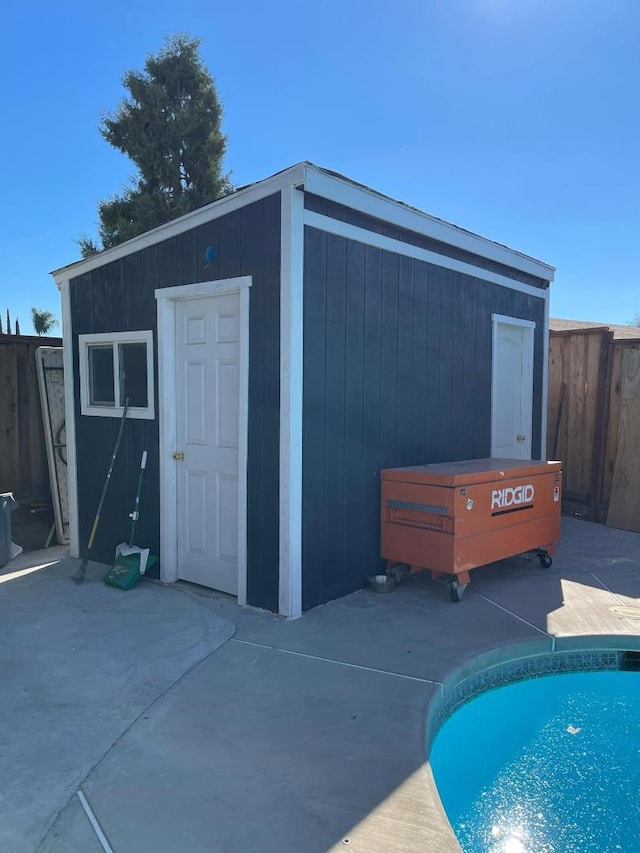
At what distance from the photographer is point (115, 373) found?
4.65m

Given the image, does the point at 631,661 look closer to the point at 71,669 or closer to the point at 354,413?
the point at 354,413

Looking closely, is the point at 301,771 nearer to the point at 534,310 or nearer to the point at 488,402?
the point at 488,402

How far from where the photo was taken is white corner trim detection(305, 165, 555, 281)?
3553mm

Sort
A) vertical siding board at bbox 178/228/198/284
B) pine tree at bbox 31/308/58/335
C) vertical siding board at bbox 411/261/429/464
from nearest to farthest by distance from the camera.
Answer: vertical siding board at bbox 178/228/198/284 < vertical siding board at bbox 411/261/429/464 < pine tree at bbox 31/308/58/335

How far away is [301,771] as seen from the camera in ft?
6.75

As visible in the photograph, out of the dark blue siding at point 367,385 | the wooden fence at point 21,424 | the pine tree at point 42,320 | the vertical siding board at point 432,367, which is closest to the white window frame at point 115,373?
the wooden fence at point 21,424

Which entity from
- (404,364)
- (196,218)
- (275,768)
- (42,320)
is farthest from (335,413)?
(42,320)

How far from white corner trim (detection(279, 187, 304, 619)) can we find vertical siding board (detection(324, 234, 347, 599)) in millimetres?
274

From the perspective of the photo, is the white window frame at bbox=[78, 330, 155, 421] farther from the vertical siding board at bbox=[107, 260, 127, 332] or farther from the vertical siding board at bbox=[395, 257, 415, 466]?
the vertical siding board at bbox=[395, 257, 415, 466]

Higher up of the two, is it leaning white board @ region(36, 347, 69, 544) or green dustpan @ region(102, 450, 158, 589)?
leaning white board @ region(36, 347, 69, 544)

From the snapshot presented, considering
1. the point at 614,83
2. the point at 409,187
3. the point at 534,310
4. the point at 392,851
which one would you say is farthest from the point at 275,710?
the point at 614,83

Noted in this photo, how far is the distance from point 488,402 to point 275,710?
12.4 ft

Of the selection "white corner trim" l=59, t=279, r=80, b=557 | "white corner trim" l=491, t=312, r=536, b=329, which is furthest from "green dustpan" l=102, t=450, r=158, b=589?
"white corner trim" l=491, t=312, r=536, b=329

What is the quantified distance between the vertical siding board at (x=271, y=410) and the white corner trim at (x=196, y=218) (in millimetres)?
99
